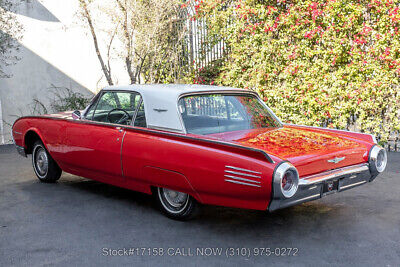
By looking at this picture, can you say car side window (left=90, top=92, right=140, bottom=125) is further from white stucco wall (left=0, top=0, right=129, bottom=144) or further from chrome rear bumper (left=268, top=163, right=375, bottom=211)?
white stucco wall (left=0, top=0, right=129, bottom=144)

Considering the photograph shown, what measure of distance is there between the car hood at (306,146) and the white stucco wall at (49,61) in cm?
893

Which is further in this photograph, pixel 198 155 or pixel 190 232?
pixel 190 232

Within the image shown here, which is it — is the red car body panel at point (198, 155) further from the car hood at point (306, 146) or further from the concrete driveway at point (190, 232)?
the concrete driveway at point (190, 232)

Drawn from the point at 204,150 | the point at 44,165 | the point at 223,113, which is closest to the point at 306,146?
the point at 204,150

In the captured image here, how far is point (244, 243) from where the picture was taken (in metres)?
3.90

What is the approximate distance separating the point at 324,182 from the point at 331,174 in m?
0.13

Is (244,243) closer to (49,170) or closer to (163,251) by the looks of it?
(163,251)

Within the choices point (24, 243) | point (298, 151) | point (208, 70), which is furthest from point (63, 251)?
point (208, 70)

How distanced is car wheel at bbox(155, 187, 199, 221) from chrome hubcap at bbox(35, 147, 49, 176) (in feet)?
7.45

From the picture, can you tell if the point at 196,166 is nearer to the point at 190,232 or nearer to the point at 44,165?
the point at 190,232

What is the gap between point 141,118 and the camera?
4.76m

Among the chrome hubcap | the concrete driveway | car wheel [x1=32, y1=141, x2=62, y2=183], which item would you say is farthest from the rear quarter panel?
the chrome hubcap

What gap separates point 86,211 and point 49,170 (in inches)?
59.7

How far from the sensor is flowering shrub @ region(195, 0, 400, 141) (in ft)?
26.1
